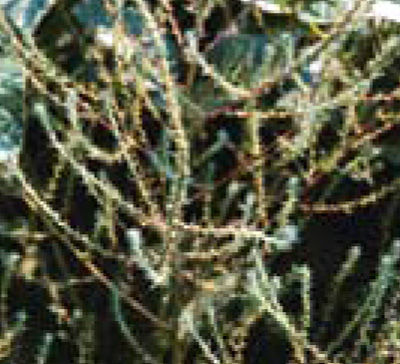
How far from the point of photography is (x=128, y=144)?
125 cm

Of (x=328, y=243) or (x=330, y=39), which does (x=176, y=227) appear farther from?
(x=328, y=243)

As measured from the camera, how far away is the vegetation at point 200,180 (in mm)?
1308

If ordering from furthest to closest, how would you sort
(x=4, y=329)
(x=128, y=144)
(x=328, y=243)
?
(x=328, y=243) → (x=4, y=329) → (x=128, y=144)

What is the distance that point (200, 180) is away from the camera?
151 centimetres

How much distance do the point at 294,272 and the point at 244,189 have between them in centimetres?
25

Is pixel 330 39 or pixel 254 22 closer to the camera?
pixel 330 39

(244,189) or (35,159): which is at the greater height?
(35,159)

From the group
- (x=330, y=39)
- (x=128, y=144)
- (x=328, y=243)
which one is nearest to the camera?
(x=330, y=39)

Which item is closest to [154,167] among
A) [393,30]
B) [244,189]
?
[244,189]

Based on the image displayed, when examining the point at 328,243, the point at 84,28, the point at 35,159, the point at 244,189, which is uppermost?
the point at 84,28

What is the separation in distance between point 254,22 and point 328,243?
374 mm

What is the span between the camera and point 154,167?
1434 millimetres

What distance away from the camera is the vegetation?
1308mm

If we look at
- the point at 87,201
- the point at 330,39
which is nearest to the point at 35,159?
the point at 87,201
